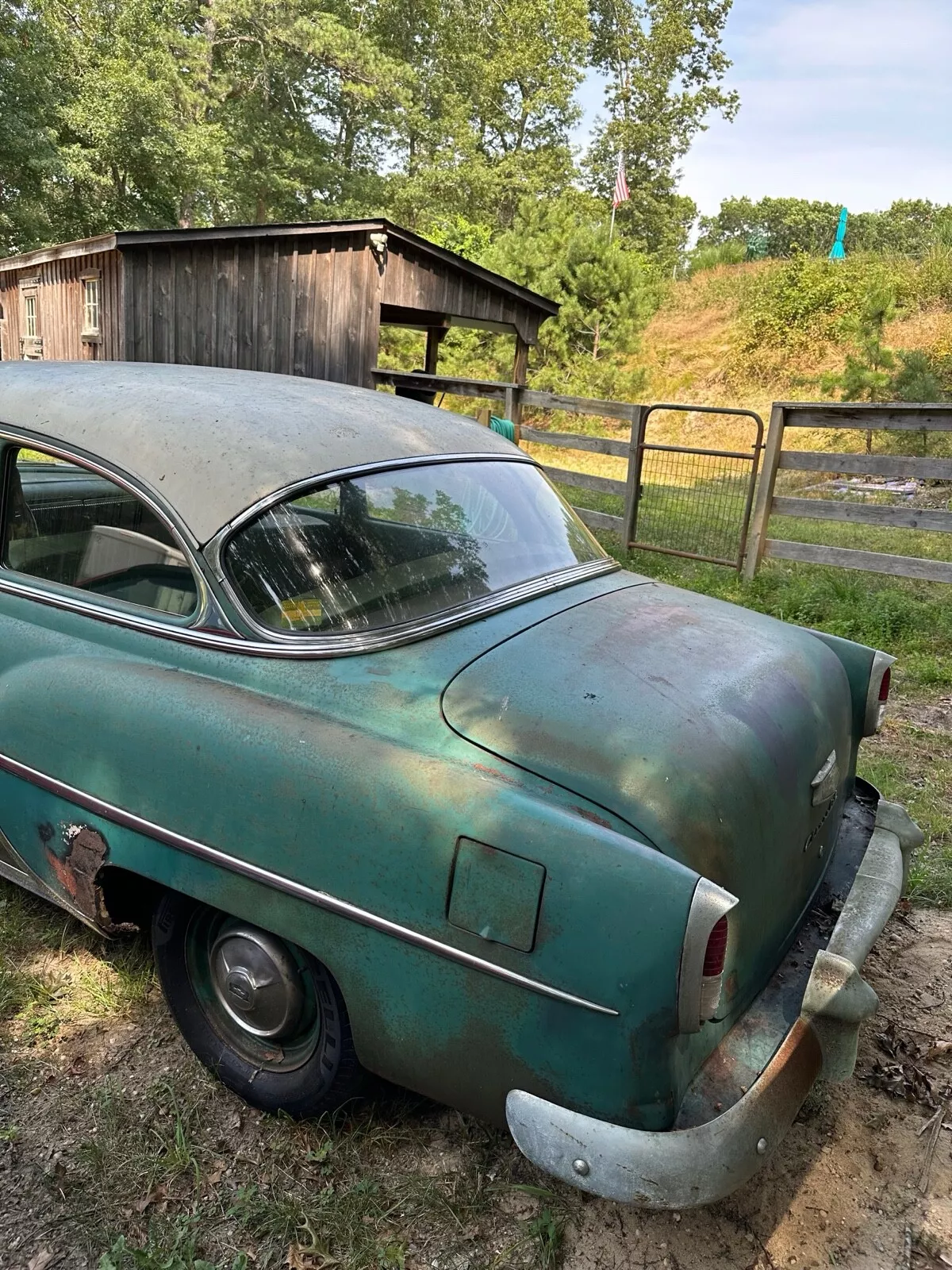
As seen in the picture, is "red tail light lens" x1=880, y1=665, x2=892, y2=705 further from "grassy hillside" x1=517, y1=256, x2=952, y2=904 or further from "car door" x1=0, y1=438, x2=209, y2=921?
"car door" x1=0, y1=438, x2=209, y2=921

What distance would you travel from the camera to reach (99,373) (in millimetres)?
2820

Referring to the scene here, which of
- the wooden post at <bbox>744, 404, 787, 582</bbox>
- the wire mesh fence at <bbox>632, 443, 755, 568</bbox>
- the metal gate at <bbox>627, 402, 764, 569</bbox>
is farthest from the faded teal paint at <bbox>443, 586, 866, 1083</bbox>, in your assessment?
the wire mesh fence at <bbox>632, 443, 755, 568</bbox>

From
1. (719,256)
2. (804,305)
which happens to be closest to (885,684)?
(804,305)

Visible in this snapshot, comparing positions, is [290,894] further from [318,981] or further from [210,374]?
[210,374]

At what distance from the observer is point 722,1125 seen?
1.66 metres

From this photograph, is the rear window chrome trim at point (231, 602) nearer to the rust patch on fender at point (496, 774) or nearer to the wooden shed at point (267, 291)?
the rust patch on fender at point (496, 774)

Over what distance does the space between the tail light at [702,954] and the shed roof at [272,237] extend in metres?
12.1

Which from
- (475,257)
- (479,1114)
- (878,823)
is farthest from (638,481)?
(475,257)

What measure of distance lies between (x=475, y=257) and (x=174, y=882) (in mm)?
24821

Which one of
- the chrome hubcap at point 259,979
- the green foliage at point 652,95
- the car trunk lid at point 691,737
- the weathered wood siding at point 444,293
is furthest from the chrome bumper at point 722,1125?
the green foliage at point 652,95

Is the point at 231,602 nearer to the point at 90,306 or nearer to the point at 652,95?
the point at 90,306

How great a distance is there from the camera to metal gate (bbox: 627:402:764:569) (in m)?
8.24

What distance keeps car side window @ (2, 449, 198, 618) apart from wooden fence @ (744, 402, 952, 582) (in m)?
5.56

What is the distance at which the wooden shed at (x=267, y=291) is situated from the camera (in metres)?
12.4
